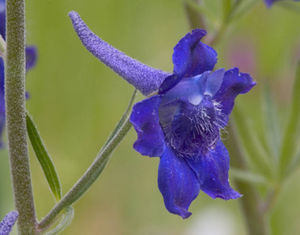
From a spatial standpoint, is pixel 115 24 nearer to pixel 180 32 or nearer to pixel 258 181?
pixel 180 32

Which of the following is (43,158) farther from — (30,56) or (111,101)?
(111,101)

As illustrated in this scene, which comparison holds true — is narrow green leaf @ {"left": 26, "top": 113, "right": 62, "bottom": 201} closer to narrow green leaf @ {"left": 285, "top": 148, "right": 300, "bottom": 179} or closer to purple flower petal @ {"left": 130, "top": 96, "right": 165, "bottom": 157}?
purple flower petal @ {"left": 130, "top": 96, "right": 165, "bottom": 157}

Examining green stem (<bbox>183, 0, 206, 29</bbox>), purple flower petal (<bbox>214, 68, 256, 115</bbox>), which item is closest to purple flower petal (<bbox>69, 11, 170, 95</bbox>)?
purple flower petal (<bbox>214, 68, 256, 115</bbox>)

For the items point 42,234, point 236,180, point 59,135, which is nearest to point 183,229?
point 59,135

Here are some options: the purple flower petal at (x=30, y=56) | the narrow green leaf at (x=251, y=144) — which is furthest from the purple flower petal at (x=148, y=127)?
the narrow green leaf at (x=251, y=144)

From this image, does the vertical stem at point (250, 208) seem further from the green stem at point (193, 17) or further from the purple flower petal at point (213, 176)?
the purple flower petal at point (213, 176)

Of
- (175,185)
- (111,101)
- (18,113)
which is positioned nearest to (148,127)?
(175,185)

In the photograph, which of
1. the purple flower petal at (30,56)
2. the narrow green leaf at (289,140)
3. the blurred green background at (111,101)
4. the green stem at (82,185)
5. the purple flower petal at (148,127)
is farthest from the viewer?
the blurred green background at (111,101)
